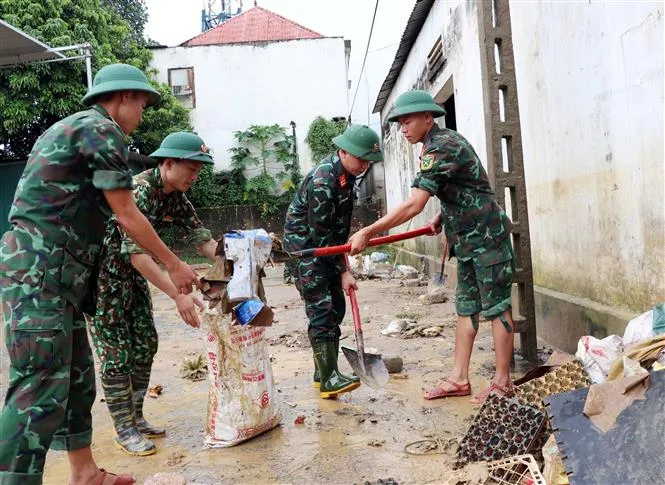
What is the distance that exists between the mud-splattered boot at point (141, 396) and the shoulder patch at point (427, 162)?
1.84 m

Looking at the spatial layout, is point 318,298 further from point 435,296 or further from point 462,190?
point 435,296

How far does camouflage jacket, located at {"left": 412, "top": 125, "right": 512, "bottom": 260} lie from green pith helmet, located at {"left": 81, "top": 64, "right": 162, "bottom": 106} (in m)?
1.53

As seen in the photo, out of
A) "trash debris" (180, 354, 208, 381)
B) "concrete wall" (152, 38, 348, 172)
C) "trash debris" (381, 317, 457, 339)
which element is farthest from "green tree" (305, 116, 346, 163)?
"trash debris" (180, 354, 208, 381)

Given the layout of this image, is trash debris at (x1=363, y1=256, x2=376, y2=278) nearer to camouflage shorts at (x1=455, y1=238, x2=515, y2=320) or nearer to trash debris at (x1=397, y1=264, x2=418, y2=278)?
trash debris at (x1=397, y1=264, x2=418, y2=278)

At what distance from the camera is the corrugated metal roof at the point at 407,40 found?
8.84m

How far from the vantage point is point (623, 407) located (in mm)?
1990

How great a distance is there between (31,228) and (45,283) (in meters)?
0.20

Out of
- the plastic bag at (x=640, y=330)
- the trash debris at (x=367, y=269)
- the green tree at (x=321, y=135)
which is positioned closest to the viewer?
the plastic bag at (x=640, y=330)

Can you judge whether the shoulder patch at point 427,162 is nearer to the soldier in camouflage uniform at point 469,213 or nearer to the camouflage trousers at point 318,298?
the soldier in camouflage uniform at point 469,213

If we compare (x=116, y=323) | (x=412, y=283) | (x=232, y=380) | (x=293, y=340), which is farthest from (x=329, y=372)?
(x=412, y=283)

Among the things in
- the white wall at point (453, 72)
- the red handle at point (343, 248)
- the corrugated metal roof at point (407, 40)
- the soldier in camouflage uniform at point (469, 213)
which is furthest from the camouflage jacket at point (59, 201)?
the corrugated metal roof at point (407, 40)

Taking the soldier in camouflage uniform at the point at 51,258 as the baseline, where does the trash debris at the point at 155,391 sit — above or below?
below

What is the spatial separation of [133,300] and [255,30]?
2278 cm

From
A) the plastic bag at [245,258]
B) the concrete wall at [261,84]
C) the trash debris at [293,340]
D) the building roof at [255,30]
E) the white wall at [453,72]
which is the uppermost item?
the building roof at [255,30]
